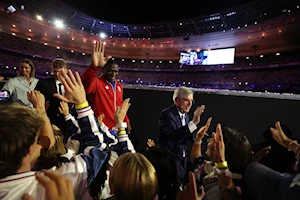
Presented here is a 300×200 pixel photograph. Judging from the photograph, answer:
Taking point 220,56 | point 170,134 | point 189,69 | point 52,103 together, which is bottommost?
point 170,134

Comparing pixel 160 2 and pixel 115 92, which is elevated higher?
pixel 160 2

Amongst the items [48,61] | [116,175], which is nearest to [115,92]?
[116,175]

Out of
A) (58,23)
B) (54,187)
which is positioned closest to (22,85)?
(54,187)

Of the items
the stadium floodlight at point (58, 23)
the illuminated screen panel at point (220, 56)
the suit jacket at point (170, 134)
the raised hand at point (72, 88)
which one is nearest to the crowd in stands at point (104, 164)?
the raised hand at point (72, 88)

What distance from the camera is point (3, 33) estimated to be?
16.0 metres

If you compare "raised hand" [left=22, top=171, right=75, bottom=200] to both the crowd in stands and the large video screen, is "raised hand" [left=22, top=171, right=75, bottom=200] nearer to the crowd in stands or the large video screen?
the crowd in stands

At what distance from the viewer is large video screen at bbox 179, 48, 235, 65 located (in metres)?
17.3

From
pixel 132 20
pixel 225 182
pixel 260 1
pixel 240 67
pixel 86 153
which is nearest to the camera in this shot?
pixel 86 153

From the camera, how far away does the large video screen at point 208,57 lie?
17281 millimetres

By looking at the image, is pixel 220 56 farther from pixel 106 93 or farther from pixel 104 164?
pixel 104 164

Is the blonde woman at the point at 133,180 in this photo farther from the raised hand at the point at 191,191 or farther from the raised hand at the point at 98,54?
the raised hand at the point at 98,54

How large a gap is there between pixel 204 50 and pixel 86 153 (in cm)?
2001

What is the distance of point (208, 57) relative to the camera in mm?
18750

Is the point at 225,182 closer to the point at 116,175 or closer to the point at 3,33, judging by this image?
the point at 116,175
